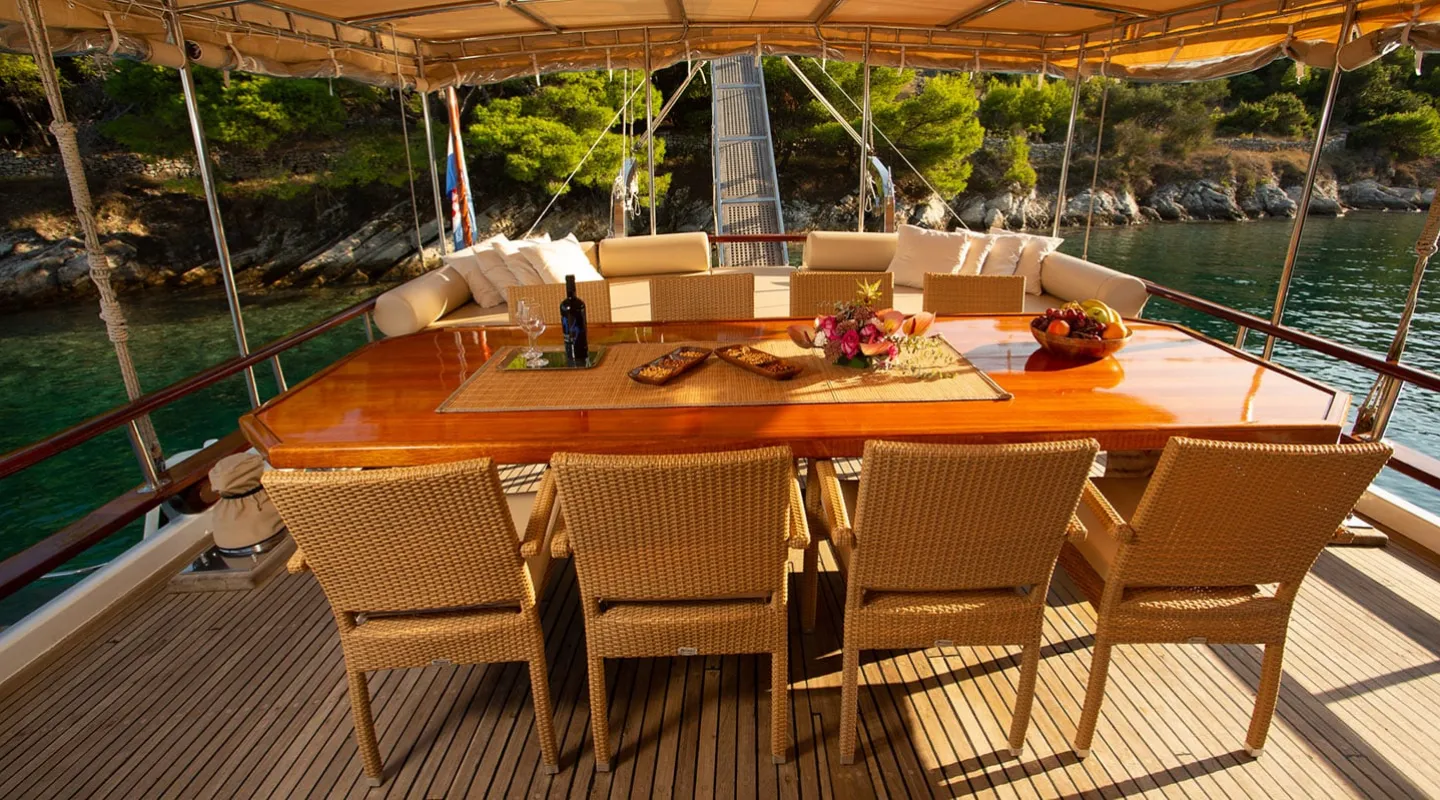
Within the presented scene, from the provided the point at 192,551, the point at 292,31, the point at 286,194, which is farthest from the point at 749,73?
the point at 192,551

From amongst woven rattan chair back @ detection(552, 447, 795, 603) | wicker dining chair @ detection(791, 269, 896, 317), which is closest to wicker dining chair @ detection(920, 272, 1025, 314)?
wicker dining chair @ detection(791, 269, 896, 317)

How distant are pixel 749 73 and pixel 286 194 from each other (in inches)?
406

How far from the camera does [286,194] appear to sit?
50.8 feet

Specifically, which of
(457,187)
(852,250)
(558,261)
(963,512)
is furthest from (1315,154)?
(457,187)

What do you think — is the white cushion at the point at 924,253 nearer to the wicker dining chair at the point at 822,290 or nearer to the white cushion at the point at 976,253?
the white cushion at the point at 976,253

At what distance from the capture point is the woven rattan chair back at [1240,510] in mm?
1332

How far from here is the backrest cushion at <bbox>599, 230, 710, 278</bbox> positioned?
5.02 m

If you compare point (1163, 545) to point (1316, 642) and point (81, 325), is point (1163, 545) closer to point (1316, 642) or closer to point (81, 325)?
point (1316, 642)

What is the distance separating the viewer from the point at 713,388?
6.34 ft

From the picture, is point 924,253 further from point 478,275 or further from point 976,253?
point 478,275

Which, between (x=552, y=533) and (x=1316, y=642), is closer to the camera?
(x=552, y=533)

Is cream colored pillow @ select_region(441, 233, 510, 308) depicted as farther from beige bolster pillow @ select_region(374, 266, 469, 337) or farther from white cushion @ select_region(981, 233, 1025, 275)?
white cushion @ select_region(981, 233, 1025, 275)

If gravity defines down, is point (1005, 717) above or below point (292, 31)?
below

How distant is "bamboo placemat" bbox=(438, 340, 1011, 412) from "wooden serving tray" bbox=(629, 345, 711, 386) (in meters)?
0.02
